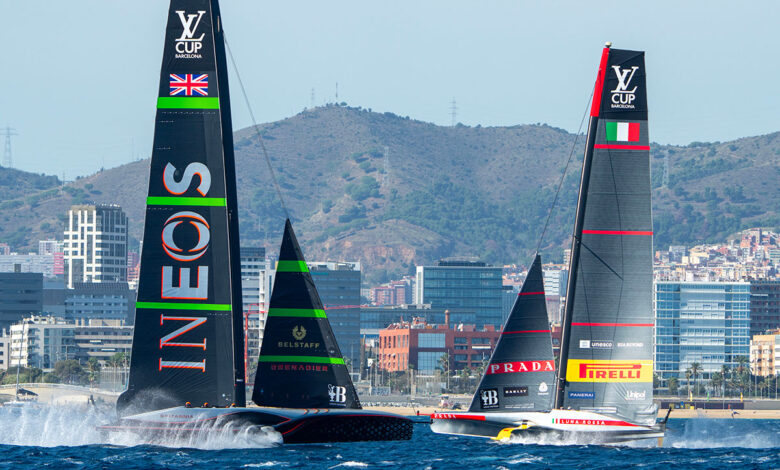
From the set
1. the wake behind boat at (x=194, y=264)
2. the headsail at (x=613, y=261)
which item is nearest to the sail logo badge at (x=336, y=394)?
the wake behind boat at (x=194, y=264)

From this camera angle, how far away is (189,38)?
39.1 metres

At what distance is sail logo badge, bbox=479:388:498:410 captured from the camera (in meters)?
45.3

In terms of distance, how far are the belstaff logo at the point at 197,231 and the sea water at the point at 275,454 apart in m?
4.51

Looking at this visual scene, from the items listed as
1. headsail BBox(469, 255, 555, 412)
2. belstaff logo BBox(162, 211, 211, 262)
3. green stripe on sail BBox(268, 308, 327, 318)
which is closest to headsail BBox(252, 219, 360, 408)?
green stripe on sail BBox(268, 308, 327, 318)

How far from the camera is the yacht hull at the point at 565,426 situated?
4347cm

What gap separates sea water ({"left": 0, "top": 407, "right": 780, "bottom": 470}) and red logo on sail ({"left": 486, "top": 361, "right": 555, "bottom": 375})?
202 centimetres

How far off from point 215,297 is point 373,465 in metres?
6.19

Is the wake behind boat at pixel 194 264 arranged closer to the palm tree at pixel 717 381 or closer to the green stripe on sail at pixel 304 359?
the green stripe on sail at pixel 304 359

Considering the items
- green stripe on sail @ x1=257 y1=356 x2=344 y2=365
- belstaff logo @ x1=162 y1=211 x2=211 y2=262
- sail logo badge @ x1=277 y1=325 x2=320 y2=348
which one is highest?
belstaff logo @ x1=162 y1=211 x2=211 y2=262

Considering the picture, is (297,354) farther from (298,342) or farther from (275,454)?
(275,454)

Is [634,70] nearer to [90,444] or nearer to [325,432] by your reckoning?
[325,432]

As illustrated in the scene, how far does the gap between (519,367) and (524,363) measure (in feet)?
0.60

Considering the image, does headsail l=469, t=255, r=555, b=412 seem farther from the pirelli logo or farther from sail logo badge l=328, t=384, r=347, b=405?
sail logo badge l=328, t=384, r=347, b=405

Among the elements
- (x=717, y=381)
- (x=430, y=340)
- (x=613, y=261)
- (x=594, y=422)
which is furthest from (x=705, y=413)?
(x=613, y=261)
